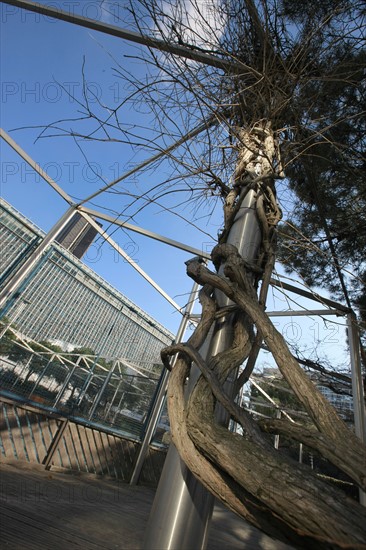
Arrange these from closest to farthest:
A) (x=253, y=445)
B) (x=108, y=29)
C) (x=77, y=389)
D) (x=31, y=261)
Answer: (x=253, y=445), (x=108, y=29), (x=31, y=261), (x=77, y=389)

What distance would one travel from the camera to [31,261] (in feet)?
8.97

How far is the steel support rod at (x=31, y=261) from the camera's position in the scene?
2588mm

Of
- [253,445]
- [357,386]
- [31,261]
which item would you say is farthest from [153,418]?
[253,445]

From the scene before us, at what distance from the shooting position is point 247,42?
1.36 meters

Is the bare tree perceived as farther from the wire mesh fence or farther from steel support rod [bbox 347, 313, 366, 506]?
the wire mesh fence

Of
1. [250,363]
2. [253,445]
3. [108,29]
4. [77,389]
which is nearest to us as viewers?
[253,445]

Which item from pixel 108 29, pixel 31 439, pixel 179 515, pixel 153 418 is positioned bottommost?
pixel 31 439

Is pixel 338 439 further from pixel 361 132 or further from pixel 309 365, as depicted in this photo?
pixel 309 365

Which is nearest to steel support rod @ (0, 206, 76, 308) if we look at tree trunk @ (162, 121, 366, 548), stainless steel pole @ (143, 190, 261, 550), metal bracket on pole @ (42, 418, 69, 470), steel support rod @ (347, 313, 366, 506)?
metal bracket on pole @ (42, 418, 69, 470)

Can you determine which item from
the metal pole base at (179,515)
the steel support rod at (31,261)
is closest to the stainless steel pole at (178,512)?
the metal pole base at (179,515)

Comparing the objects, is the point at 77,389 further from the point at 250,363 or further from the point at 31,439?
the point at 250,363

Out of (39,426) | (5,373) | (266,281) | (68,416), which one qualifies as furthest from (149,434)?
(266,281)

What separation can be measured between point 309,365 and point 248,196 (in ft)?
11.9

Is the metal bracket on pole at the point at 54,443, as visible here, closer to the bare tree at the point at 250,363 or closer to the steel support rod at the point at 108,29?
the bare tree at the point at 250,363
